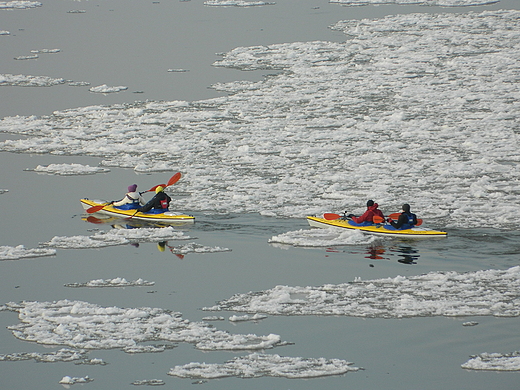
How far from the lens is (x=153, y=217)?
52.4 ft

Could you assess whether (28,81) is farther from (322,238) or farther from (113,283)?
(113,283)

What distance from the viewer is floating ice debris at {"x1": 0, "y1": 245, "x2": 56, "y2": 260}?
13.5m

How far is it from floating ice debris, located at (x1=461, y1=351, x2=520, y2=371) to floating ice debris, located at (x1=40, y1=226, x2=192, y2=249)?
21.7 feet

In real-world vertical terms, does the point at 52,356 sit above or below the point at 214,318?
below

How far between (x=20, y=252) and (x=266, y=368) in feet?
20.4

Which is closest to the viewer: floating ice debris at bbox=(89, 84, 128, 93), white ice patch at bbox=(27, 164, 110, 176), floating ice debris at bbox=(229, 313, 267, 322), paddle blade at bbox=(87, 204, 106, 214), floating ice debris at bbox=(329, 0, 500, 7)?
floating ice debris at bbox=(229, 313, 267, 322)

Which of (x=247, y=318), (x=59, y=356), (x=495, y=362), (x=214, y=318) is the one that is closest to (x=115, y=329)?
(x=59, y=356)

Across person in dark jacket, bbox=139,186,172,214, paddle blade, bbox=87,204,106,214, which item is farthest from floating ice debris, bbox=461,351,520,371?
paddle blade, bbox=87,204,106,214

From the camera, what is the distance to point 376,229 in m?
14.6

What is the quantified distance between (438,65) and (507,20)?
830 centimetres

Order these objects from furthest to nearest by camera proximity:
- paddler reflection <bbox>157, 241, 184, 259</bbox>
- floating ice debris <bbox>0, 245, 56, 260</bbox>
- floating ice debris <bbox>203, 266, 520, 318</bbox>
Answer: paddler reflection <bbox>157, 241, 184, 259</bbox> → floating ice debris <bbox>0, 245, 56, 260</bbox> → floating ice debris <bbox>203, 266, 520, 318</bbox>

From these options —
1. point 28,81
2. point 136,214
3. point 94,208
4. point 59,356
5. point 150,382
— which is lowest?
point 150,382

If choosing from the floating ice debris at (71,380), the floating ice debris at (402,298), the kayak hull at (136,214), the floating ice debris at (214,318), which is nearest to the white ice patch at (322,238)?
the floating ice debris at (402,298)

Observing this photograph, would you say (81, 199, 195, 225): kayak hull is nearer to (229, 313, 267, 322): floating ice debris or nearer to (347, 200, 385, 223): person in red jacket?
(347, 200, 385, 223): person in red jacket
